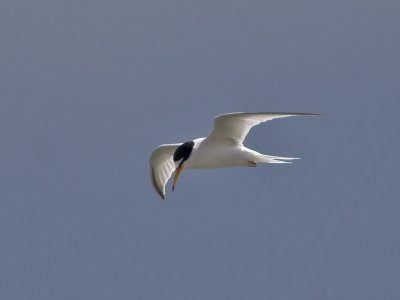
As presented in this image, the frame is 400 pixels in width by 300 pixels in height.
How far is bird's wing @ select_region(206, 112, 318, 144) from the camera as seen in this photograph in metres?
22.4

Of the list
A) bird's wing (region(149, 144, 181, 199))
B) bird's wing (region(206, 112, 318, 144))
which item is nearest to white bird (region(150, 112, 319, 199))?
bird's wing (region(206, 112, 318, 144))

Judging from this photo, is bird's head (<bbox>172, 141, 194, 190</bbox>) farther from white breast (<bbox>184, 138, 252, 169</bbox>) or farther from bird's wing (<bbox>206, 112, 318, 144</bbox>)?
bird's wing (<bbox>206, 112, 318, 144</bbox>)

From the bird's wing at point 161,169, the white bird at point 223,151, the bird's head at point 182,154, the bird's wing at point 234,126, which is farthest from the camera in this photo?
the bird's wing at point 161,169

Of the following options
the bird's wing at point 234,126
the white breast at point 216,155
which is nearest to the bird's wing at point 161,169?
the white breast at point 216,155

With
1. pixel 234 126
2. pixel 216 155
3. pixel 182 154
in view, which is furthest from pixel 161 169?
pixel 234 126

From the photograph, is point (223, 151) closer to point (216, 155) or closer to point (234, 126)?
point (216, 155)

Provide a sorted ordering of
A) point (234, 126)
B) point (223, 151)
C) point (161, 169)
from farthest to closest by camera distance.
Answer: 1. point (161, 169)
2. point (223, 151)
3. point (234, 126)

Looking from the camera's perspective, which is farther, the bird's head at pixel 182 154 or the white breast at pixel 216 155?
the bird's head at pixel 182 154

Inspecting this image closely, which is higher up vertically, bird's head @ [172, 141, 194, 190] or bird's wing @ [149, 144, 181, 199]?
bird's head @ [172, 141, 194, 190]

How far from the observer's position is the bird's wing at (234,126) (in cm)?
2239

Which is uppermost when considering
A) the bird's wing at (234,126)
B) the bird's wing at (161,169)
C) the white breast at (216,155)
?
the bird's wing at (234,126)

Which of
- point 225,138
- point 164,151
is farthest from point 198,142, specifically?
point 164,151

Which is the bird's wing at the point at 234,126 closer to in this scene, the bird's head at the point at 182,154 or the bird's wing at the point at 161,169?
the bird's head at the point at 182,154

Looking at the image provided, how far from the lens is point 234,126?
2292 centimetres
